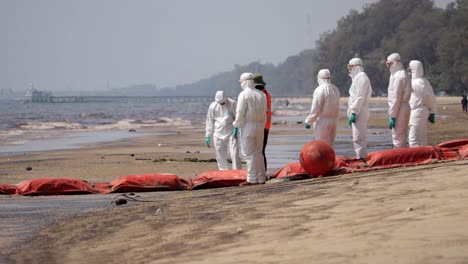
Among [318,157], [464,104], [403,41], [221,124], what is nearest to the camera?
[318,157]

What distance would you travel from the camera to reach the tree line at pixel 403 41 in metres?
85.8

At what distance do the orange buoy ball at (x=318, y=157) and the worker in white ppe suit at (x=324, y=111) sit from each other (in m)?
1.21

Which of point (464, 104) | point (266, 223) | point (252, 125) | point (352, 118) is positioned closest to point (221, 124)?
point (352, 118)

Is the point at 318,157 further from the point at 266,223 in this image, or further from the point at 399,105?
the point at 266,223

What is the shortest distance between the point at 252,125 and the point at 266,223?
4951mm

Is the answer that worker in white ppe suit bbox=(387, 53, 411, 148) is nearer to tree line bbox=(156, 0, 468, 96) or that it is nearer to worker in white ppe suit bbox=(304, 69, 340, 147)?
worker in white ppe suit bbox=(304, 69, 340, 147)

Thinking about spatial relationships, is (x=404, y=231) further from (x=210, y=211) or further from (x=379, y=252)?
(x=210, y=211)

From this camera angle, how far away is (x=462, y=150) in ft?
46.3

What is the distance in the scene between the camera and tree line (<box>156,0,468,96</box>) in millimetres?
85812

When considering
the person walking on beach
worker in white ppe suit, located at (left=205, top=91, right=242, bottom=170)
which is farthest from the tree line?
worker in white ppe suit, located at (left=205, top=91, right=242, bottom=170)

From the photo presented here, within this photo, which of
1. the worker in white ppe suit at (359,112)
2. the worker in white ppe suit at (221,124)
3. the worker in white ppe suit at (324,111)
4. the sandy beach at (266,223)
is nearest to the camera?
the sandy beach at (266,223)

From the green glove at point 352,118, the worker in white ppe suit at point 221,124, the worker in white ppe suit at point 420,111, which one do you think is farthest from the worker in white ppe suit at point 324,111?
the worker in white ppe suit at point 221,124

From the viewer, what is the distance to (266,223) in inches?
355

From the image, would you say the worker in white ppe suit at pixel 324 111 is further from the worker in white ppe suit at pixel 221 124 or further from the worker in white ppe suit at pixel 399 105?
the worker in white ppe suit at pixel 221 124
